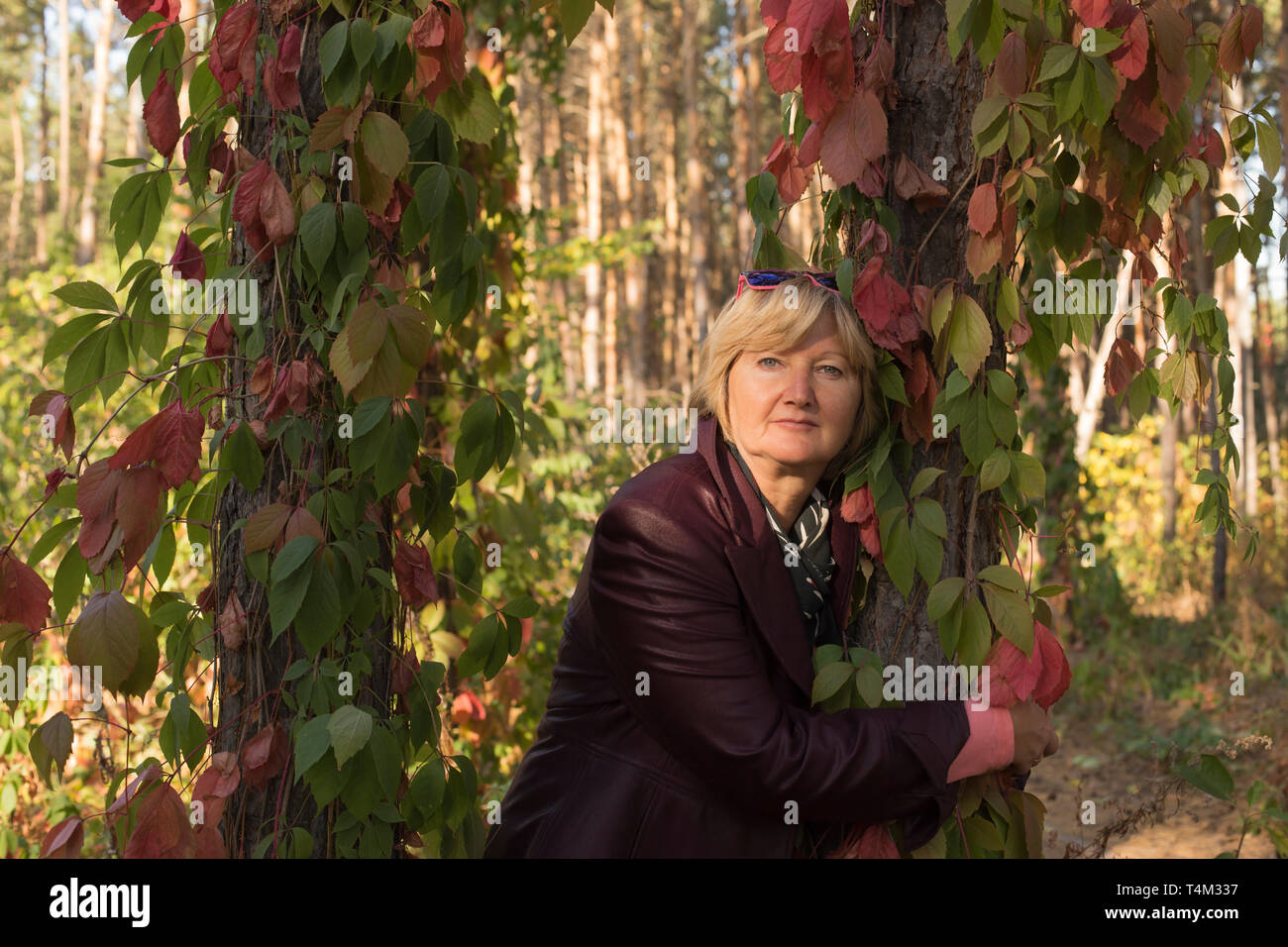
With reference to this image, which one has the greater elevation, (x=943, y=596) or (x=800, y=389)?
(x=800, y=389)

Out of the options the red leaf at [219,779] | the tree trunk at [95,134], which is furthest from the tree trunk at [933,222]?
the tree trunk at [95,134]

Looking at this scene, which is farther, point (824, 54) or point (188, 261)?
point (188, 261)

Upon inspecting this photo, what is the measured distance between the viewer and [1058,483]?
7621mm

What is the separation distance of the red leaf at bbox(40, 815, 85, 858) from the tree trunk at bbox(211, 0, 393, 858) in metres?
0.28

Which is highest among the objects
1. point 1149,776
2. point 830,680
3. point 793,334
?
point 793,334

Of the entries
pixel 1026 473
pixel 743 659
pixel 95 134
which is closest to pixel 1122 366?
pixel 1026 473

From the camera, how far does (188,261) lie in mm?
1998

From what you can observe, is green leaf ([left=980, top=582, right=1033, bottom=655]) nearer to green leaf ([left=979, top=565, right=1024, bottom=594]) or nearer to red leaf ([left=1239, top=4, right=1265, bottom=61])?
green leaf ([left=979, top=565, right=1024, bottom=594])

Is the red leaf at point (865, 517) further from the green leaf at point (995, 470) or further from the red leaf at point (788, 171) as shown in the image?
the red leaf at point (788, 171)

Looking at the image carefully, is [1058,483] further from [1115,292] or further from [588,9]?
[588,9]

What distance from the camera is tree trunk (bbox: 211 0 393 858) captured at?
1.87 m

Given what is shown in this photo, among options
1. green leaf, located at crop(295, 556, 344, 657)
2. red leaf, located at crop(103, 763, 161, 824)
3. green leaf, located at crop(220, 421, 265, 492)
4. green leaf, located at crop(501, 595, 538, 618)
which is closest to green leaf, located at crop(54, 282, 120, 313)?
green leaf, located at crop(220, 421, 265, 492)

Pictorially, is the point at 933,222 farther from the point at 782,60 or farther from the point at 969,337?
the point at 782,60

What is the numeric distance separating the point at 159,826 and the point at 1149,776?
19.0 feet
